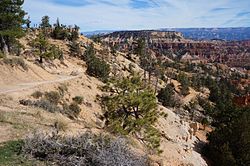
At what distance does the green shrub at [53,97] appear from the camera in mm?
31184

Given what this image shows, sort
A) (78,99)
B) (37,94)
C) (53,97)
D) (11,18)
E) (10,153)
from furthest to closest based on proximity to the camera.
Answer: (11,18), (78,99), (53,97), (37,94), (10,153)

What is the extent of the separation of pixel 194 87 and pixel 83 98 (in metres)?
65.8

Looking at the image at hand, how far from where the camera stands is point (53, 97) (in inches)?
1257

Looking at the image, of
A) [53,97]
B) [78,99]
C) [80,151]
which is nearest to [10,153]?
[80,151]

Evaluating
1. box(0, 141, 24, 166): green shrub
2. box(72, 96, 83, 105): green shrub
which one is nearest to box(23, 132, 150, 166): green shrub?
box(0, 141, 24, 166): green shrub

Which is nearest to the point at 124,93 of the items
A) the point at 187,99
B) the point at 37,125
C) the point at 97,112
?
the point at 97,112

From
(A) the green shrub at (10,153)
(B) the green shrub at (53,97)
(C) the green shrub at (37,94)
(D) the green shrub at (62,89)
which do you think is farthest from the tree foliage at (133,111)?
(A) the green shrub at (10,153)

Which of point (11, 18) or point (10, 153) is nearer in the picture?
point (10, 153)

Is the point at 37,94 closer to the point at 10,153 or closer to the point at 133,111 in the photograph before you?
the point at 133,111

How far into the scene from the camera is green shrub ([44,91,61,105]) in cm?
3118

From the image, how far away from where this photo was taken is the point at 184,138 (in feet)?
143

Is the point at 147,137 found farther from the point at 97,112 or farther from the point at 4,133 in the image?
the point at 4,133

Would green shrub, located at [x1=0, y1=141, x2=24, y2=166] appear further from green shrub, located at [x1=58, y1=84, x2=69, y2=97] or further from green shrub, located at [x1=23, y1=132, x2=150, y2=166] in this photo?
green shrub, located at [x1=58, y1=84, x2=69, y2=97]

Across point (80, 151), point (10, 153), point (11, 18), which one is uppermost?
point (11, 18)
